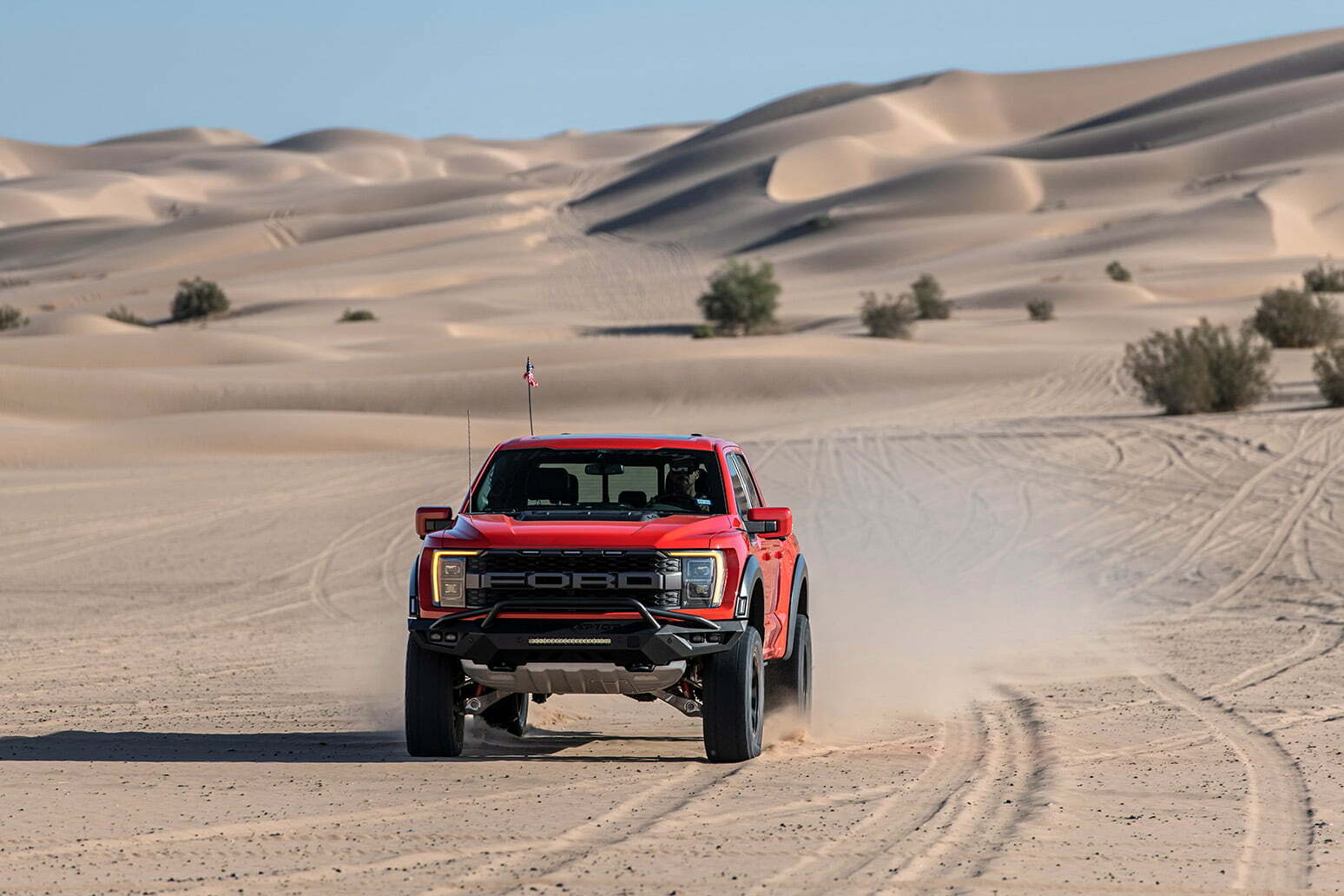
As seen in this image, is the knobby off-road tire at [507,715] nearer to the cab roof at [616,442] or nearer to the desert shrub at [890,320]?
the cab roof at [616,442]

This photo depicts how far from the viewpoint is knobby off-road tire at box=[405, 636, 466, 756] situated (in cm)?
951

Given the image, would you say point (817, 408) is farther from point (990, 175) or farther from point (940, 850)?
point (990, 175)

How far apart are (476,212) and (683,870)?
473ft

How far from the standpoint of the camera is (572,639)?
29.5 feet

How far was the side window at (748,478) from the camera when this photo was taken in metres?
10.8

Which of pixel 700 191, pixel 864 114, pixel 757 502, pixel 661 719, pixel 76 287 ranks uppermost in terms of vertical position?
pixel 864 114

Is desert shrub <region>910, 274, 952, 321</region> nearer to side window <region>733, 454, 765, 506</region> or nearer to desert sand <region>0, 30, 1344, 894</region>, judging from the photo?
desert sand <region>0, 30, 1344, 894</region>

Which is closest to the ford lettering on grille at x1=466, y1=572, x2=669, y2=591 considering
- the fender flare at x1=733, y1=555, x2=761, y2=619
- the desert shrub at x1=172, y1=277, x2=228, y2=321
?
the fender flare at x1=733, y1=555, x2=761, y2=619

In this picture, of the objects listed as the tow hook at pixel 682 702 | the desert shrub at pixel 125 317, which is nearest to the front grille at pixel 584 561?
the tow hook at pixel 682 702

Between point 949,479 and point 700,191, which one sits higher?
point 700,191

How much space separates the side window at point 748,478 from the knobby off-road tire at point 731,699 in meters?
1.37

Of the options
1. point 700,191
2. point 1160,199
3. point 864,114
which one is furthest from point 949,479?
point 864,114

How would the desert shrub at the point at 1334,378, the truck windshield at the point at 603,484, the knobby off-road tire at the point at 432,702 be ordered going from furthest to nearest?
the desert shrub at the point at 1334,378
the truck windshield at the point at 603,484
the knobby off-road tire at the point at 432,702

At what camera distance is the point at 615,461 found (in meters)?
10.3
